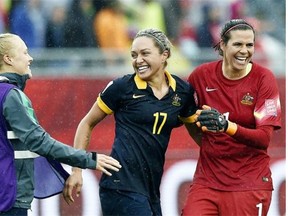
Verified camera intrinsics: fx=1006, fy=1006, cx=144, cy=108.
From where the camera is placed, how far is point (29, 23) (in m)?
12.3

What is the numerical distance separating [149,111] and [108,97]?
304mm

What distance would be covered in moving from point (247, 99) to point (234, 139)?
0.99 ft

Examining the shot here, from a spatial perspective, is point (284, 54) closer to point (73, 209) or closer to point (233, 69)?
point (73, 209)

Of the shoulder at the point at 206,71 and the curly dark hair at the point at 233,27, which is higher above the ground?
the curly dark hair at the point at 233,27

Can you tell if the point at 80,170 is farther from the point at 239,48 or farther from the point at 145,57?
the point at 239,48

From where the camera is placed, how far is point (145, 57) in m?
6.93

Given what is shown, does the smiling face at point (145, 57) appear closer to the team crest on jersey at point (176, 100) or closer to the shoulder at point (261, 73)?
the team crest on jersey at point (176, 100)

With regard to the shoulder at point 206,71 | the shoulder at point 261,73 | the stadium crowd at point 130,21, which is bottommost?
the shoulder at point 261,73

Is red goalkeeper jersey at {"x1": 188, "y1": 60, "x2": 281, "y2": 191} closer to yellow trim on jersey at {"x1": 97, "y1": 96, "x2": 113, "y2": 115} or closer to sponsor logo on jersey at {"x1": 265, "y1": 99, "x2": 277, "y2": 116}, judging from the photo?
sponsor logo on jersey at {"x1": 265, "y1": 99, "x2": 277, "y2": 116}

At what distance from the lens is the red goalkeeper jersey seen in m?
7.06

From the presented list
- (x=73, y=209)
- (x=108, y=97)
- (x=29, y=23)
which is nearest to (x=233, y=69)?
(x=108, y=97)

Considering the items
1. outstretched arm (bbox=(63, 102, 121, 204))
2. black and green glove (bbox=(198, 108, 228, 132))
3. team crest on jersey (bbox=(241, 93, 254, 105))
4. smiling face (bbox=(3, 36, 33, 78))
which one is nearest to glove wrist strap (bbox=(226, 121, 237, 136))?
black and green glove (bbox=(198, 108, 228, 132))

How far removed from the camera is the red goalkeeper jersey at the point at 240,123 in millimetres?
7062

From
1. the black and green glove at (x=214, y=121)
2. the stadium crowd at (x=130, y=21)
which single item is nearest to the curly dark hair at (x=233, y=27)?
the black and green glove at (x=214, y=121)
